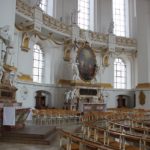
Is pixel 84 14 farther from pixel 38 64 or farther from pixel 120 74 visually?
pixel 38 64

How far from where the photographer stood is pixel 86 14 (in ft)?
78.8

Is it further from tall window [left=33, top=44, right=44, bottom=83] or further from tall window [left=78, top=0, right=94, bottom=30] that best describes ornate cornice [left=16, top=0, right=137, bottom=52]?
tall window [left=78, top=0, right=94, bottom=30]

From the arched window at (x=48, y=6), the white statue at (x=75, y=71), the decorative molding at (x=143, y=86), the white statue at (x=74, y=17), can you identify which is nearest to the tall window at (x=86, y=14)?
the white statue at (x=74, y=17)

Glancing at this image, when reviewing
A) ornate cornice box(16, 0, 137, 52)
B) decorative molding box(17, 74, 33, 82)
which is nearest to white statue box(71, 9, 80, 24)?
ornate cornice box(16, 0, 137, 52)

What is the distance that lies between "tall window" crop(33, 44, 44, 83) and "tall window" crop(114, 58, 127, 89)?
7.98 meters

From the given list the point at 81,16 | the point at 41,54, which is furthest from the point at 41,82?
the point at 81,16

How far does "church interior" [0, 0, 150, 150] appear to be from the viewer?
14.5 meters

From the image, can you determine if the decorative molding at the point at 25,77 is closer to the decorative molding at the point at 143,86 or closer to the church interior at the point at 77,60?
the church interior at the point at 77,60

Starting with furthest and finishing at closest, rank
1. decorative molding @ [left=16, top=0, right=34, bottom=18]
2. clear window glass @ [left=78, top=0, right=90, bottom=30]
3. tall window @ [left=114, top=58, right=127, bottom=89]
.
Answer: tall window @ [left=114, top=58, right=127, bottom=89]
clear window glass @ [left=78, top=0, right=90, bottom=30]
decorative molding @ [left=16, top=0, right=34, bottom=18]

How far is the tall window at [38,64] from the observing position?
766 inches

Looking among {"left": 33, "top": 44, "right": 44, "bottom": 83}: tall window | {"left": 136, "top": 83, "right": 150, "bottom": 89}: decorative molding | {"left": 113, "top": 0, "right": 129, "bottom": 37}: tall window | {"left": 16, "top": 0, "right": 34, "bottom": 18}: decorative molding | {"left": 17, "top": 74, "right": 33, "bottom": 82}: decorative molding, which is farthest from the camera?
{"left": 113, "top": 0, "right": 129, "bottom": 37}: tall window

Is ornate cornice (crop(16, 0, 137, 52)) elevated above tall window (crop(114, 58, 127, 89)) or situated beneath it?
elevated above

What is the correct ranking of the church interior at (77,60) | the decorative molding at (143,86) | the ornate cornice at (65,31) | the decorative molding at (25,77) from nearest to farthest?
1. the church interior at (77,60)
2. the decorative molding at (25,77)
3. the ornate cornice at (65,31)
4. the decorative molding at (143,86)

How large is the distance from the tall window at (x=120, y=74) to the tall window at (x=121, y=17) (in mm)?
2985
